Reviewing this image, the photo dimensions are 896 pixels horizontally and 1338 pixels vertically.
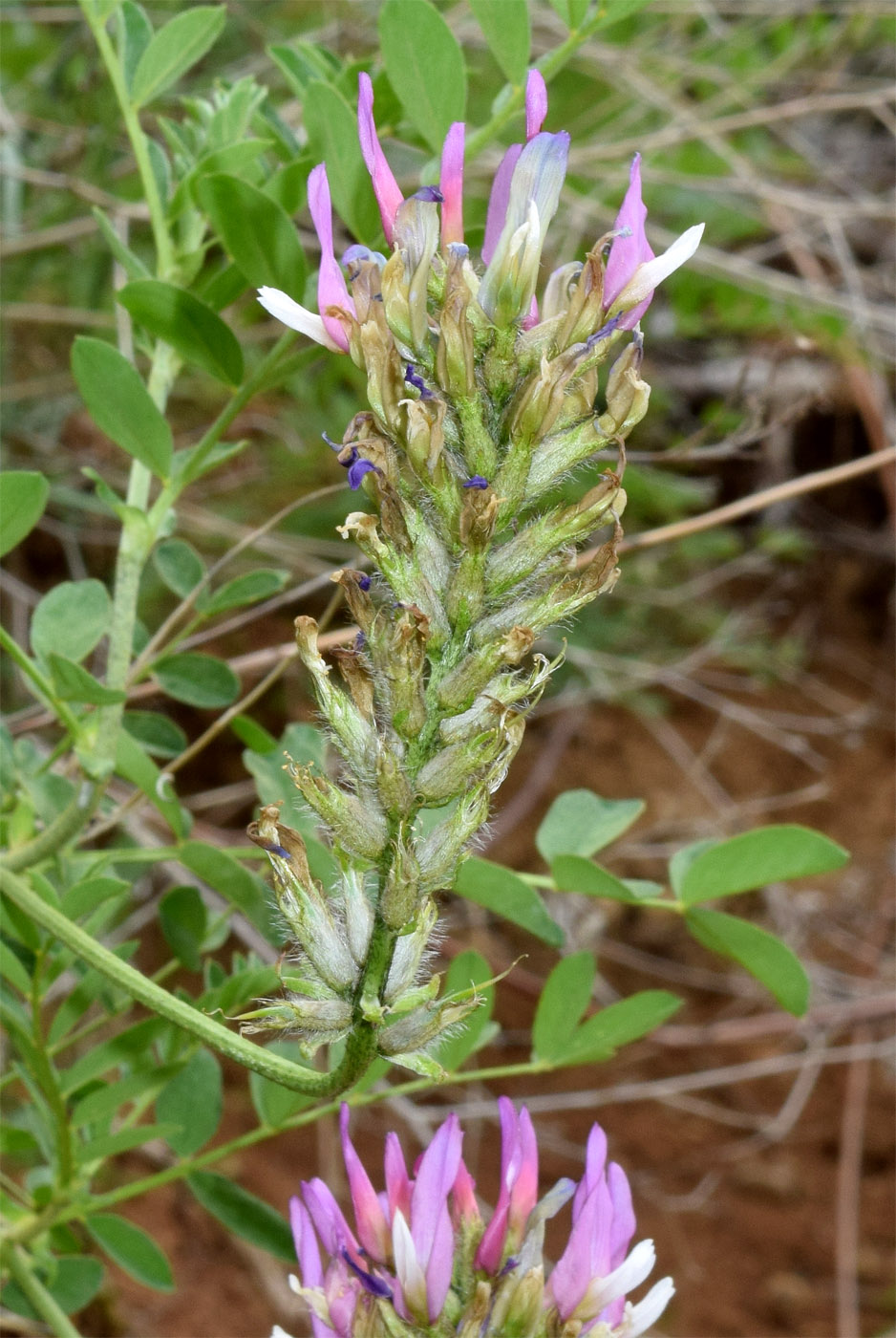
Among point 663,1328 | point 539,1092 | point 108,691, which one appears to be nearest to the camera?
point 108,691

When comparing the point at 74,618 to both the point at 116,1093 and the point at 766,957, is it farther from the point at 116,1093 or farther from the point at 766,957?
the point at 766,957

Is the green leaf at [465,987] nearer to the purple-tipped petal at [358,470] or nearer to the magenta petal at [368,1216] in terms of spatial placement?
the magenta petal at [368,1216]

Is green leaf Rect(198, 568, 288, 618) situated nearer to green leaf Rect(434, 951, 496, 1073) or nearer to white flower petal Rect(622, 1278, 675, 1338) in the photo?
green leaf Rect(434, 951, 496, 1073)

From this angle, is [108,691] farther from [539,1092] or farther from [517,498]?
[539,1092]

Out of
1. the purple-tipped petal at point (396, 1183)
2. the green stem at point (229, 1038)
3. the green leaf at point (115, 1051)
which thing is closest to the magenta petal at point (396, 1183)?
the purple-tipped petal at point (396, 1183)

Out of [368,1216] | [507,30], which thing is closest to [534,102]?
[507,30]

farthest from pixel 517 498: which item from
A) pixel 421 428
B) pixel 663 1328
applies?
pixel 663 1328

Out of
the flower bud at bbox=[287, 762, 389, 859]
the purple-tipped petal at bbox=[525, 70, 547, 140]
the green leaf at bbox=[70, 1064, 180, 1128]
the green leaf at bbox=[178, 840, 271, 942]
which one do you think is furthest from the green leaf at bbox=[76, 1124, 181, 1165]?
the purple-tipped petal at bbox=[525, 70, 547, 140]

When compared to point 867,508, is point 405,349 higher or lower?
higher
